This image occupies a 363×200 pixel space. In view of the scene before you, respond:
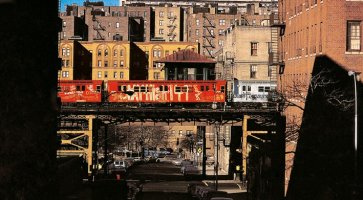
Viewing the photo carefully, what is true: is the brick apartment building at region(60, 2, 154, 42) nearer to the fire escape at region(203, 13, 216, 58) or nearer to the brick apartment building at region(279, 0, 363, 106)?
the fire escape at region(203, 13, 216, 58)

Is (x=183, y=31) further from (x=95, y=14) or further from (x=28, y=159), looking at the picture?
(x=28, y=159)

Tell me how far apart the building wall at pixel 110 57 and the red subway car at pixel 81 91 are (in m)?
75.8

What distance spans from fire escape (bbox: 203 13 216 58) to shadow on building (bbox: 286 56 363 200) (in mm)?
131069

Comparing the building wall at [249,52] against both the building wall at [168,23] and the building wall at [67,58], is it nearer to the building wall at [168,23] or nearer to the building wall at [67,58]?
the building wall at [67,58]

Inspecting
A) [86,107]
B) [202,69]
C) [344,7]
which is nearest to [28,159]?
[344,7]

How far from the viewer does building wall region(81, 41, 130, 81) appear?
5851 inches

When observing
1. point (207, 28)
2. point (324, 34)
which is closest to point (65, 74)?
point (207, 28)

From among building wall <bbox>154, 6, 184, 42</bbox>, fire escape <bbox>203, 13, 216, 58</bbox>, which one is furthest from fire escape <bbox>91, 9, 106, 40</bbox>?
fire escape <bbox>203, 13, 216, 58</bbox>

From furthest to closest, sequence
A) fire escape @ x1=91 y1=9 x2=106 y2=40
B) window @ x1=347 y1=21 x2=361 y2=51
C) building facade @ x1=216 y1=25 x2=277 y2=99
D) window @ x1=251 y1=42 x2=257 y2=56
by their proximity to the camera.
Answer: fire escape @ x1=91 y1=9 x2=106 y2=40
window @ x1=251 y1=42 x2=257 y2=56
building facade @ x1=216 y1=25 x2=277 y2=99
window @ x1=347 y1=21 x2=361 y2=51

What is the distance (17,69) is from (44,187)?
8.68 feet

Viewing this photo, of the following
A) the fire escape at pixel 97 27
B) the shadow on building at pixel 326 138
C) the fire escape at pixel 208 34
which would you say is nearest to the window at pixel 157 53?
the fire escape at pixel 97 27

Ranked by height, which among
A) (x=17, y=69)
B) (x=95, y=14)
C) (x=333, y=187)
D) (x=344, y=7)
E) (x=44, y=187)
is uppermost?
(x=95, y=14)

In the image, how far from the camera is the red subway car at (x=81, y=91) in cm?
7200

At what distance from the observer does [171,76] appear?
86.1 m
